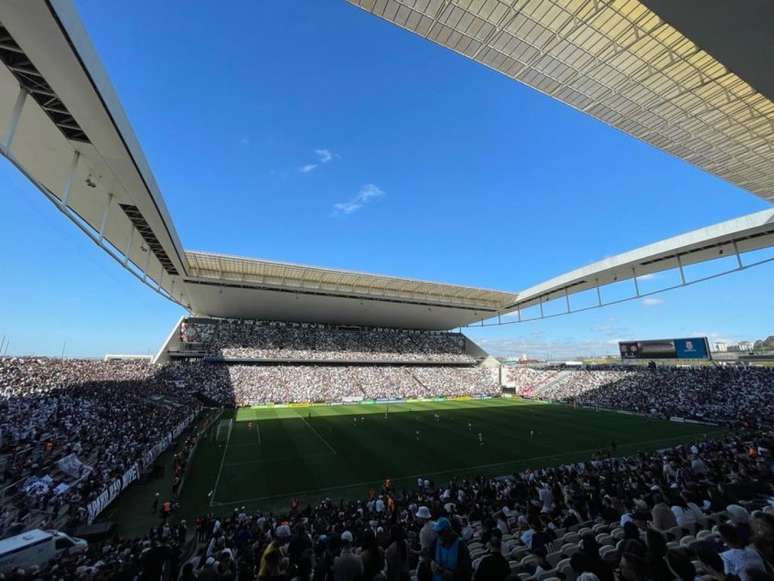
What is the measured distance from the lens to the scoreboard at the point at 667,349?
4241 centimetres

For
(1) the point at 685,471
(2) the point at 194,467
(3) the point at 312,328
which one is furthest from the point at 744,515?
(3) the point at 312,328

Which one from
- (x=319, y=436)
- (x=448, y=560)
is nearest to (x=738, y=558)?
(x=448, y=560)

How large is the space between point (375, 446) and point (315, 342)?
31.2m

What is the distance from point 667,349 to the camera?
45.4m

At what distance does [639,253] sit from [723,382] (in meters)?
18.8

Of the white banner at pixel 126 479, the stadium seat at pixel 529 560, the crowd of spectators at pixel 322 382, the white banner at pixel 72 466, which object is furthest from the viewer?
the crowd of spectators at pixel 322 382

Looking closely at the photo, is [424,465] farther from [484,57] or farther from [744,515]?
[484,57]

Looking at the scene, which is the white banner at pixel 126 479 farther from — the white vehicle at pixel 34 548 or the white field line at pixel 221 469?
the white field line at pixel 221 469

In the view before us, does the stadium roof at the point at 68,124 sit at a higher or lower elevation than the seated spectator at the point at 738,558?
higher

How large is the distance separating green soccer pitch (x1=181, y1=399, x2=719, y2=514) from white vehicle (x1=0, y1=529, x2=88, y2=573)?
189 inches

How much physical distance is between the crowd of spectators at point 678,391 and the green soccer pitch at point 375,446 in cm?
367

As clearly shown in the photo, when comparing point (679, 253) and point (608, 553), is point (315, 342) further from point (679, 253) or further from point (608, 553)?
point (608, 553)

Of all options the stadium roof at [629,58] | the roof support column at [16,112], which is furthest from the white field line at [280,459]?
the stadium roof at [629,58]

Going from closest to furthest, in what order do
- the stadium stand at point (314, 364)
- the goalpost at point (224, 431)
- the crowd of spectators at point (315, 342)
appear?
the goalpost at point (224, 431), the stadium stand at point (314, 364), the crowd of spectators at point (315, 342)
